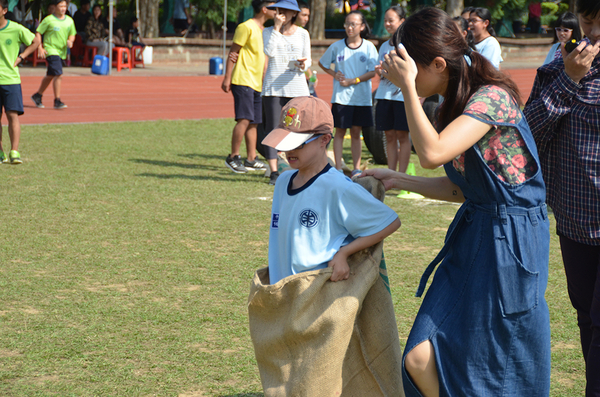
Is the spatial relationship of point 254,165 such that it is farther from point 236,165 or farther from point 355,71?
point 355,71

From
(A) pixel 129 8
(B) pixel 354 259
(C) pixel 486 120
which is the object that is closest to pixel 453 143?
(C) pixel 486 120

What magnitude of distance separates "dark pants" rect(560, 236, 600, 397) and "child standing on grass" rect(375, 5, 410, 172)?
4.99 m

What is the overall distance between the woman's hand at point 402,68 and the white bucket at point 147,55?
80.9 ft

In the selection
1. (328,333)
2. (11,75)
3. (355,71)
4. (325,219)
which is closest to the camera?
(328,333)

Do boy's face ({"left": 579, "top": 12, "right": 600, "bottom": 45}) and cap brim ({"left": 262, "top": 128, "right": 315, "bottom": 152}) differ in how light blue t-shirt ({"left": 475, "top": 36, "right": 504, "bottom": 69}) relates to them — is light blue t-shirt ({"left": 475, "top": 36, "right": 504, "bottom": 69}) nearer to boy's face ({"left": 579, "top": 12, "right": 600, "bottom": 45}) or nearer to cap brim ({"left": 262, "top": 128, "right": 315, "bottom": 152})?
boy's face ({"left": 579, "top": 12, "right": 600, "bottom": 45})

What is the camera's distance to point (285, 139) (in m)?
2.66

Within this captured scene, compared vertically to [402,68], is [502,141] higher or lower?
lower

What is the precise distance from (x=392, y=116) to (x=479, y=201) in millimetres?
5823

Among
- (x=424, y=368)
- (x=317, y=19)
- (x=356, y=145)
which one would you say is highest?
(x=317, y=19)

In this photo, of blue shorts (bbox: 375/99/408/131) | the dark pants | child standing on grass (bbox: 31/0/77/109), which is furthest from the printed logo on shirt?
child standing on grass (bbox: 31/0/77/109)

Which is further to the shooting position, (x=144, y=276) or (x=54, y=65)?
(x=54, y=65)

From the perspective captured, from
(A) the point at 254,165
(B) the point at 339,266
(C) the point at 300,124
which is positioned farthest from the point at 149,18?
(B) the point at 339,266

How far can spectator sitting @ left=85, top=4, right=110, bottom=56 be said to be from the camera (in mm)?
23625

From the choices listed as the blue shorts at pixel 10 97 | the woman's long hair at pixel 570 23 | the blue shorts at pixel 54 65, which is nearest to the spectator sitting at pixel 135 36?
the blue shorts at pixel 54 65
